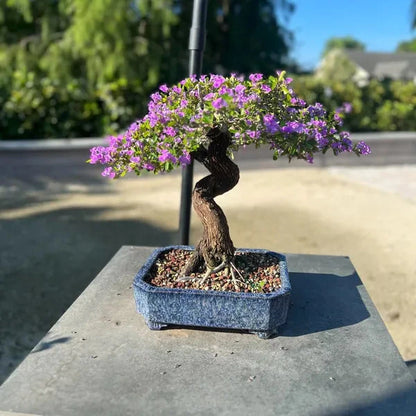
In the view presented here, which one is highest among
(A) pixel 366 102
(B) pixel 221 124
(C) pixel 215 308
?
(B) pixel 221 124

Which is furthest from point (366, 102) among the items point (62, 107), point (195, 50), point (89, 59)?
point (195, 50)

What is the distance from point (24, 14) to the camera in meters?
7.95

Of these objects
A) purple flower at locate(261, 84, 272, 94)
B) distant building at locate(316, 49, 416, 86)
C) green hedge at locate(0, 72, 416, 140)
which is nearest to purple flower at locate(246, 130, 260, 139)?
purple flower at locate(261, 84, 272, 94)

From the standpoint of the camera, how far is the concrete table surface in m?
1.32

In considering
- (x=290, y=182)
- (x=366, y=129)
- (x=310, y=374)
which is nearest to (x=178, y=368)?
(x=310, y=374)

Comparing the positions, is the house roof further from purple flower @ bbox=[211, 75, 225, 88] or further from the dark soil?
purple flower @ bbox=[211, 75, 225, 88]

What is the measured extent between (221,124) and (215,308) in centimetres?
61

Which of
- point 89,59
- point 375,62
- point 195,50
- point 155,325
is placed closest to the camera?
point 155,325

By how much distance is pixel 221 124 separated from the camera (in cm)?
157

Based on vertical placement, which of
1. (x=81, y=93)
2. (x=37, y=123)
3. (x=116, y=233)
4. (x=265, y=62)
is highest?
(x=265, y=62)

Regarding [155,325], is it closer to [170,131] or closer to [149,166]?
[149,166]

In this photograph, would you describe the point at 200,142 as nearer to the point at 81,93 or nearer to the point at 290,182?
the point at 290,182

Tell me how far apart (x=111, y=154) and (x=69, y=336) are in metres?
0.65

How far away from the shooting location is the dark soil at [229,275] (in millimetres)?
1721
